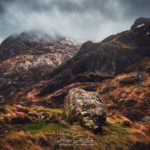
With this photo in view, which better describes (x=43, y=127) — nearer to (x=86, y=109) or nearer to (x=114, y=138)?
(x=86, y=109)

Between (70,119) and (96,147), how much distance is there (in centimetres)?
981

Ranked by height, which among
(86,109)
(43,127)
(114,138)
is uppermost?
(86,109)

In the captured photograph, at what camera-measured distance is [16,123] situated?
49.8 m

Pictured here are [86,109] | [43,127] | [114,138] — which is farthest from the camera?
[86,109]

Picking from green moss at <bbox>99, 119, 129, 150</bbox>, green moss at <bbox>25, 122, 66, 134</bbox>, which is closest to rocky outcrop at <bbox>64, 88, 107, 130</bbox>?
green moss at <bbox>99, 119, 129, 150</bbox>

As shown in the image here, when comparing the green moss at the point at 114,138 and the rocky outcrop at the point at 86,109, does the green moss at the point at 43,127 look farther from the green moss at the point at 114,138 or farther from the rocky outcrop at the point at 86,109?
the green moss at the point at 114,138

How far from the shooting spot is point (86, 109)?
2317 inches

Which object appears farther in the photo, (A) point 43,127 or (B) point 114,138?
(B) point 114,138

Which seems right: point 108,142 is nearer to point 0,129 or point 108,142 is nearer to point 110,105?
point 0,129

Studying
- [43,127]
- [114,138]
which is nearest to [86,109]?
[114,138]

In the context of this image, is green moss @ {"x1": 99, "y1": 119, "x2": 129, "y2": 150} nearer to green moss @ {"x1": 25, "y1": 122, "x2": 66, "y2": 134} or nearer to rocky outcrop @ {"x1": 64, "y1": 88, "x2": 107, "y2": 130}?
rocky outcrop @ {"x1": 64, "y1": 88, "x2": 107, "y2": 130}

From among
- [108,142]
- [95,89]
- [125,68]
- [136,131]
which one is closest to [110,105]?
[95,89]

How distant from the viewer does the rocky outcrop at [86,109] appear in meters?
57.0

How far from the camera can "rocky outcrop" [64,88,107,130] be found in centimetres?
5703
